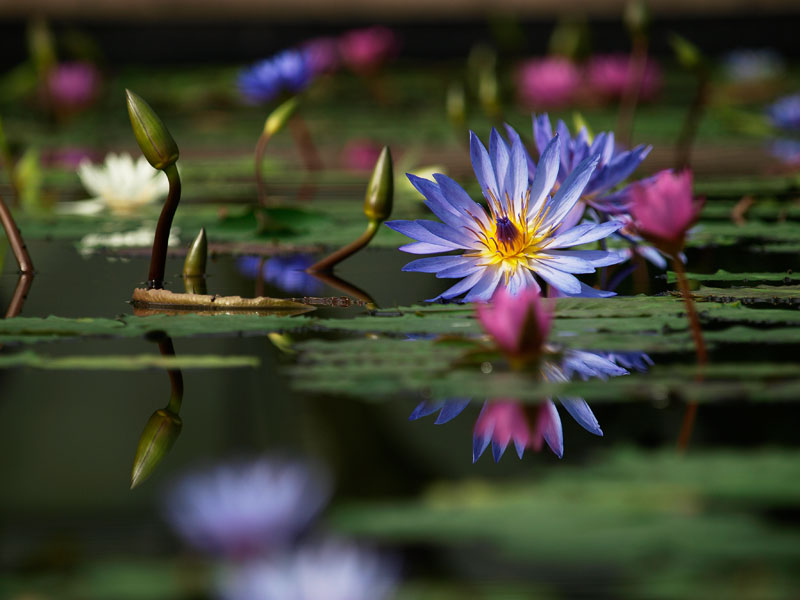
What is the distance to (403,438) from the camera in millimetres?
937

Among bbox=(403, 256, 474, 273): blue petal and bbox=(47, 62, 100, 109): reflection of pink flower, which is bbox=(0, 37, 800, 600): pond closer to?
bbox=(403, 256, 474, 273): blue petal

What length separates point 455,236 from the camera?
1464 millimetres

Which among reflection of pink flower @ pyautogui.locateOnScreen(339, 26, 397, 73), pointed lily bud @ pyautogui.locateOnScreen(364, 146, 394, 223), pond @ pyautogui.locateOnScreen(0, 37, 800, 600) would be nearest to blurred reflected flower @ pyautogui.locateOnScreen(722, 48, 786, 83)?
reflection of pink flower @ pyautogui.locateOnScreen(339, 26, 397, 73)

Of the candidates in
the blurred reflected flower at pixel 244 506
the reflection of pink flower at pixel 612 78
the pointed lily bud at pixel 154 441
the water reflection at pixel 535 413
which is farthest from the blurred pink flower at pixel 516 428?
the reflection of pink flower at pixel 612 78

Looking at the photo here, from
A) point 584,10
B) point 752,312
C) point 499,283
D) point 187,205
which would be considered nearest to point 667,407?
point 752,312

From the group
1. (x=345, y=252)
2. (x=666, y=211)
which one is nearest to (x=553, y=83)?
(x=345, y=252)

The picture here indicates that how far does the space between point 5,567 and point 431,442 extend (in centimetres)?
36

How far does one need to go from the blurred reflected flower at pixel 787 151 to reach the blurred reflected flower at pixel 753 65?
7.45ft

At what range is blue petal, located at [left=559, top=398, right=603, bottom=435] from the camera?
37.7 inches

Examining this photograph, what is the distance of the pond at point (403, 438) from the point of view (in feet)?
2.10

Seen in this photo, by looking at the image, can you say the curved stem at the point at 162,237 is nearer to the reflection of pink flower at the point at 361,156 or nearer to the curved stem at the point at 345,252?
the curved stem at the point at 345,252

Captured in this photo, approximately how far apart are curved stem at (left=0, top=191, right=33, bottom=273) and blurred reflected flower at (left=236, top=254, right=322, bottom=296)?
34 centimetres

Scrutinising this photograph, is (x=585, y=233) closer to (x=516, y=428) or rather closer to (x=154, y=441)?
(x=516, y=428)

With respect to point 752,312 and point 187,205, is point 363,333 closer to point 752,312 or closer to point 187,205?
point 752,312
